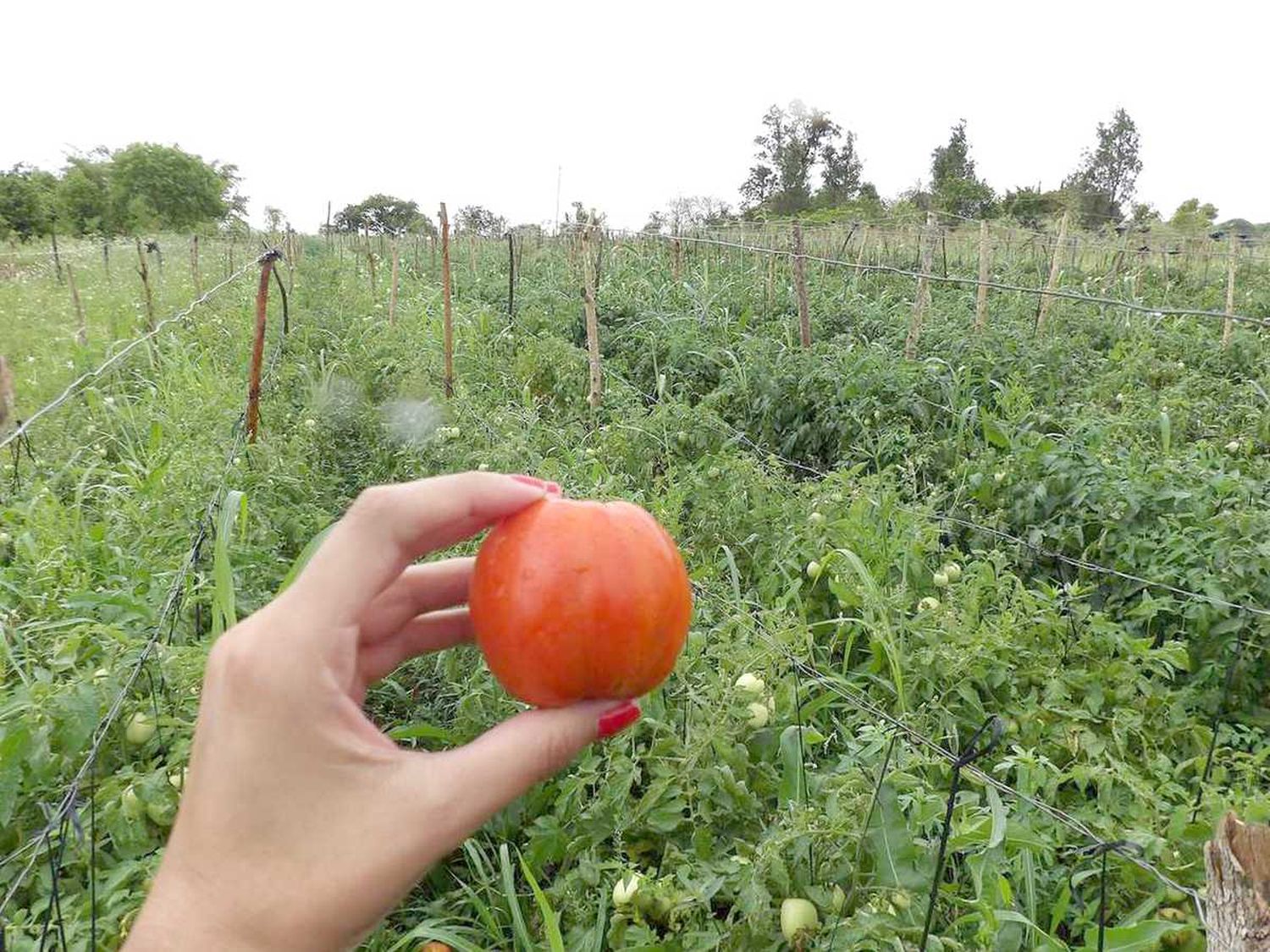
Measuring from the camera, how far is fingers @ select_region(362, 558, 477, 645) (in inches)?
48.3

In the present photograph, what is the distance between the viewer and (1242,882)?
90cm

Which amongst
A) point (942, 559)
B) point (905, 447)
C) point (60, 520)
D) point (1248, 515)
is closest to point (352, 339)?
point (60, 520)

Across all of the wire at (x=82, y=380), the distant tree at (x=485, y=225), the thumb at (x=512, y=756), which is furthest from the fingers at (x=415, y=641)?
the distant tree at (x=485, y=225)

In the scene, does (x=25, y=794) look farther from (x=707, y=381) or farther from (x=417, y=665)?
(x=707, y=381)

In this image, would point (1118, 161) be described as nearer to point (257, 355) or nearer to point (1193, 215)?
point (1193, 215)

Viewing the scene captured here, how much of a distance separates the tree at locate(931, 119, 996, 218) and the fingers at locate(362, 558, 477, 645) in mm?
31054

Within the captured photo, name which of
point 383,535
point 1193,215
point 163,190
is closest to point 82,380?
point 383,535

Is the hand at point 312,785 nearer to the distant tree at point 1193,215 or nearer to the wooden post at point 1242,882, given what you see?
the wooden post at point 1242,882

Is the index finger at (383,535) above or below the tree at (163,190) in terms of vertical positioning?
below

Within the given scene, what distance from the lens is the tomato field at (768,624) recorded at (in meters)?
1.65

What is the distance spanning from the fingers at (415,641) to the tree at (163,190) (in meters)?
57.3

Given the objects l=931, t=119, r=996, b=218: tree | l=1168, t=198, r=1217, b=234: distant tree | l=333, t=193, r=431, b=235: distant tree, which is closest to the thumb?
l=931, t=119, r=996, b=218: tree

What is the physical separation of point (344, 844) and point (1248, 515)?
3.42 metres

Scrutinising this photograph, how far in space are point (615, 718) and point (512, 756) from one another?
0.19 meters
